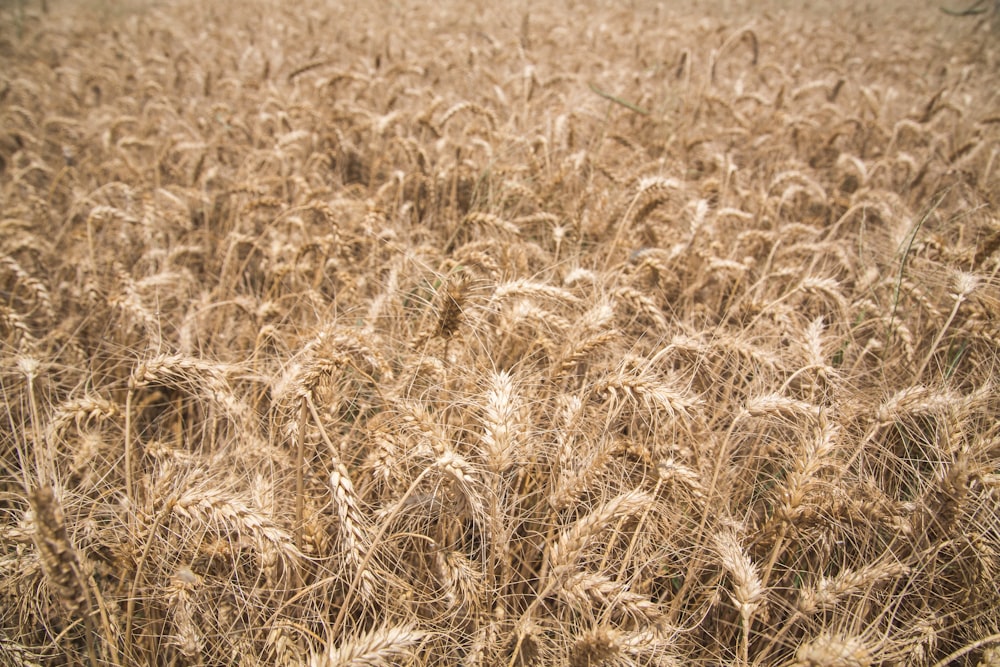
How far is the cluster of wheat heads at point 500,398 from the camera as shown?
1227 mm

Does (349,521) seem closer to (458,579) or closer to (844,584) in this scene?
(458,579)

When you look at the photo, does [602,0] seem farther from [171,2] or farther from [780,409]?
[780,409]

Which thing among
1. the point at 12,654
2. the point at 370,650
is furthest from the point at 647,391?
the point at 12,654

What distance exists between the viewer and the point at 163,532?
1.42 meters

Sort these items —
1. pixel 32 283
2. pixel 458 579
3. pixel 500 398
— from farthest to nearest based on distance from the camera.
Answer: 1. pixel 32 283
2. pixel 458 579
3. pixel 500 398

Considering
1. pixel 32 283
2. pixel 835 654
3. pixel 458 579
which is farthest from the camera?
pixel 32 283

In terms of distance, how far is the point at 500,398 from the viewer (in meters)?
1.24

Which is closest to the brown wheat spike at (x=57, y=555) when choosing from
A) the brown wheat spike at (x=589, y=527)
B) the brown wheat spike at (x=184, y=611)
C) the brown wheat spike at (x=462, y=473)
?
the brown wheat spike at (x=184, y=611)

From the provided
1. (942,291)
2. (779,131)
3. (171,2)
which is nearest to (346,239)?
(942,291)

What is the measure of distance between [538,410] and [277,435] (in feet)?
3.06

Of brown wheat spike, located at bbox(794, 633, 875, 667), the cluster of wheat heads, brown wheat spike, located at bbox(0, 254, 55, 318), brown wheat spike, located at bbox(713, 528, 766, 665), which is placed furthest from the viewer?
brown wheat spike, located at bbox(0, 254, 55, 318)

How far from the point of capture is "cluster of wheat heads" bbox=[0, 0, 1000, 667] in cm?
123

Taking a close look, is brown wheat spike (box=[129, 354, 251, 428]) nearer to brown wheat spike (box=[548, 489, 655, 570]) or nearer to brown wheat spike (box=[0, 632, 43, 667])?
brown wheat spike (box=[0, 632, 43, 667])

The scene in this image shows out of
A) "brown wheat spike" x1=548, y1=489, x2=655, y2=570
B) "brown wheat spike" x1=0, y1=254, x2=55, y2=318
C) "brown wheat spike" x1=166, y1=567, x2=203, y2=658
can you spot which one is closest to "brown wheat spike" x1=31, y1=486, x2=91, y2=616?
"brown wheat spike" x1=166, y1=567, x2=203, y2=658
